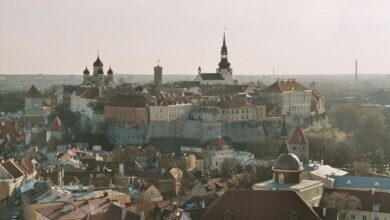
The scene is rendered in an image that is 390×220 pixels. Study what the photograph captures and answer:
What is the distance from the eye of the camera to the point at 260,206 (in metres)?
25.1

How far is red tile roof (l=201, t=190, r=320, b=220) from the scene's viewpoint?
24.9 metres

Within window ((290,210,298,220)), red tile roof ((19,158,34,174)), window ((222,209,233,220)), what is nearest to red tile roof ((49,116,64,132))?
red tile roof ((19,158,34,174))

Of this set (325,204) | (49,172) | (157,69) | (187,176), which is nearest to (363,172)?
(187,176)

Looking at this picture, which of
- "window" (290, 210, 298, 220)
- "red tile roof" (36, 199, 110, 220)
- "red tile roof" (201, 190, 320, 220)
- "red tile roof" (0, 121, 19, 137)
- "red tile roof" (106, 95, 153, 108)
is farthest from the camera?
"red tile roof" (0, 121, 19, 137)

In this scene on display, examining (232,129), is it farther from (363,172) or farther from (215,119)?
(363,172)

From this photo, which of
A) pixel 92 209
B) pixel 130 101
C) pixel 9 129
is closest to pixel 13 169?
pixel 92 209

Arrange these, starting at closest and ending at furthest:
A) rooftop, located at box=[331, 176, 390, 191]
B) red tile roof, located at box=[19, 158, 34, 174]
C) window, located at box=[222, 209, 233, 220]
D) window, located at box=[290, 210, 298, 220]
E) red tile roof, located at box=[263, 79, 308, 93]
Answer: window, located at box=[290, 210, 298, 220]
window, located at box=[222, 209, 233, 220]
rooftop, located at box=[331, 176, 390, 191]
red tile roof, located at box=[19, 158, 34, 174]
red tile roof, located at box=[263, 79, 308, 93]

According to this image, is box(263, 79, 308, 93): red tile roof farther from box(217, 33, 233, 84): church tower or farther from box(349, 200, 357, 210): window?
box(349, 200, 357, 210): window

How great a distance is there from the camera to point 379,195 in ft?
118

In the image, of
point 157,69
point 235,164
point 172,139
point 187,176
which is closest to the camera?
point 187,176

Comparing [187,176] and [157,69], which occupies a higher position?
[157,69]

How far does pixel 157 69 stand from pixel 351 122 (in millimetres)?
28404

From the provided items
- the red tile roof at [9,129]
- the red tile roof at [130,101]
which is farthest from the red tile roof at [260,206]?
the red tile roof at [9,129]

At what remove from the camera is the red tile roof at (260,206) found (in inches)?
980
